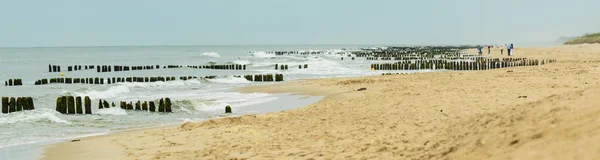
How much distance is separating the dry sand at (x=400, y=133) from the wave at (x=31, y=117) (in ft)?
11.2

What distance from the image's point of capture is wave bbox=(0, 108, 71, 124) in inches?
558

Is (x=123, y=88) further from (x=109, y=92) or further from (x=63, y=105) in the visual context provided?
(x=63, y=105)

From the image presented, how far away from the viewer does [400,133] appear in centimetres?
904

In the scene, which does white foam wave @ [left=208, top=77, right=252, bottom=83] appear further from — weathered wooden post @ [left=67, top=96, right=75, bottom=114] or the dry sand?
the dry sand

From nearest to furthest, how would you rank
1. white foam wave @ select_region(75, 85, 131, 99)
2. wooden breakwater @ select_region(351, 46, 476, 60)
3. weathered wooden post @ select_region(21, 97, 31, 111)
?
weathered wooden post @ select_region(21, 97, 31, 111), white foam wave @ select_region(75, 85, 131, 99), wooden breakwater @ select_region(351, 46, 476, 60)

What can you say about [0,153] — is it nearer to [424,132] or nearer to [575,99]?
[424,132]

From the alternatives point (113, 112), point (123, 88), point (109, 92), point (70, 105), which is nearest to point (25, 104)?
point (70, 105)

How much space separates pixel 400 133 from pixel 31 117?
415 inches

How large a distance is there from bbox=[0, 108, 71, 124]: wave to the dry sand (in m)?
3.41

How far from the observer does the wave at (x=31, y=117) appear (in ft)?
46.5

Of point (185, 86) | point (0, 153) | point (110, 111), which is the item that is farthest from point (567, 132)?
point (185, 86)

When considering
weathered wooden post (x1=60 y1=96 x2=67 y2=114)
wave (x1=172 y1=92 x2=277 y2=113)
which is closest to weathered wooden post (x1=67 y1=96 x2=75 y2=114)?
weathered wooden post (x1=60 y1=96 x2=67 y2=114)

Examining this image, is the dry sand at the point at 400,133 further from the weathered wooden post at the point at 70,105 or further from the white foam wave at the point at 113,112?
the weathered wooden post at the point at 70,105

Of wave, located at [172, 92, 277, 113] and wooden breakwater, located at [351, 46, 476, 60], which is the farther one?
wooden breakwater, located at [351, 46, 476, 60]
